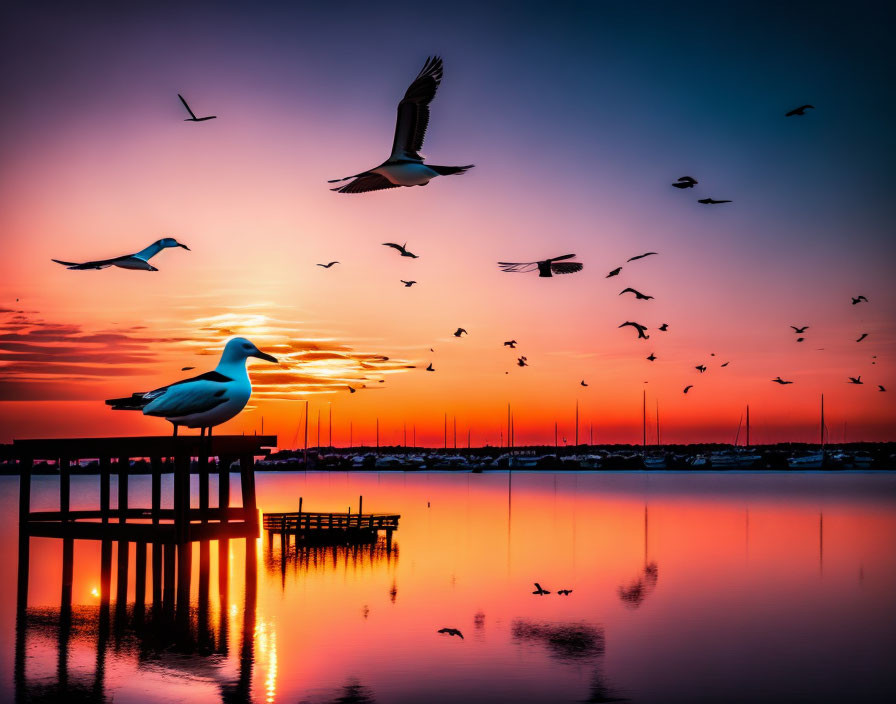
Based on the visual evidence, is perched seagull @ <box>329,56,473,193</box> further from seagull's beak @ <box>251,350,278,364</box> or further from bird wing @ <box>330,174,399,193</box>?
seagull's beak @ <box>251,350,278,364</box>

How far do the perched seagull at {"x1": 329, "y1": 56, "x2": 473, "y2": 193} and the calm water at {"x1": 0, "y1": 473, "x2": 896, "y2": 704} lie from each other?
11.1 metres

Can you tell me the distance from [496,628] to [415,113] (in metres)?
18.5

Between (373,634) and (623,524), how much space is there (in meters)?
51.1

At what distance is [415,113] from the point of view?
17047mm

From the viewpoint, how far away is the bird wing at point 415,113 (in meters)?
16.8

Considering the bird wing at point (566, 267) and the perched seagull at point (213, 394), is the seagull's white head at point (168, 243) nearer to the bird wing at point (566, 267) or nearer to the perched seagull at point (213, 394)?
the perched seagull at point (213, 394)

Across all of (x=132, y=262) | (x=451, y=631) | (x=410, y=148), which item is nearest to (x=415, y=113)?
(x=410, y=148)

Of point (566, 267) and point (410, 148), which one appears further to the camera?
point (566, 267)

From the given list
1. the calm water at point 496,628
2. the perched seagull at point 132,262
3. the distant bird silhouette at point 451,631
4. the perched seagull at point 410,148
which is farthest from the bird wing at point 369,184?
the distant bird silhouette at point 451,631

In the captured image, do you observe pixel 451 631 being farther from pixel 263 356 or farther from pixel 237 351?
pixel 237 351

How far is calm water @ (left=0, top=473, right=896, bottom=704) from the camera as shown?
2244 cm

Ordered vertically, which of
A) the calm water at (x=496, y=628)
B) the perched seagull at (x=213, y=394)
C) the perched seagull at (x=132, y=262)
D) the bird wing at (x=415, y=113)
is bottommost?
the calm water at (x=496, y=628)

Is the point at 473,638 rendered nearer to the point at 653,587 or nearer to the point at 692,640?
the point at 692,640

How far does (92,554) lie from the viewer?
5112 cm
